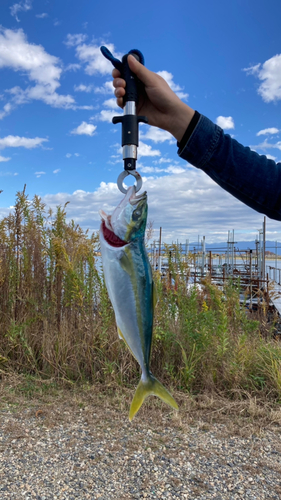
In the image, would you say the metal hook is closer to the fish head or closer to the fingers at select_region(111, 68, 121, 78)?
the fish head

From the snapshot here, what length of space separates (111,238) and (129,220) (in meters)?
0.09

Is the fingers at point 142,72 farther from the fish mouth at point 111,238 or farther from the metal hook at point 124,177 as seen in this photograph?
the fish mouth at point 111,238

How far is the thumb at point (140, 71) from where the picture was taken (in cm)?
130

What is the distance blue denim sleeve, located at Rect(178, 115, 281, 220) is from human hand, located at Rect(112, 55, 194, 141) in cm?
11

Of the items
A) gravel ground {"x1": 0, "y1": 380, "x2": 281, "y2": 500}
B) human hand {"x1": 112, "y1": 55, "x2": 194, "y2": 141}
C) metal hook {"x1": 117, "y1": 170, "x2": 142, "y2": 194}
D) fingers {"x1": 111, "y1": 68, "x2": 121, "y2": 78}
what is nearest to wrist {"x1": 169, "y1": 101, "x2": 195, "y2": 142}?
human hand {"x1": 112, "y1": 55, "x2": 194, "y2": 141}

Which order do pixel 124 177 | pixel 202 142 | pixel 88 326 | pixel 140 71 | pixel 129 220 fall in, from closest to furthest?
pixel 129 220
pixel 124 177
pixel 140 71
pixel 202 142
pixel 88 326

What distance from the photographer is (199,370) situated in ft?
16.5

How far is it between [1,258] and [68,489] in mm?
3870

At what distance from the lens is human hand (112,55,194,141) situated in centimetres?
139

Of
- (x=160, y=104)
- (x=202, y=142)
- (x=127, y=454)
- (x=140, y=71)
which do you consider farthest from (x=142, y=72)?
(x=127, y=454)

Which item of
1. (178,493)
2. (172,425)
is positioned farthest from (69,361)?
(178,493)

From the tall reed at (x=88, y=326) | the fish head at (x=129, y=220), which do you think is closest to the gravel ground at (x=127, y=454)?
the tall reed at (x=88, y=326)

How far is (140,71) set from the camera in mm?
1355

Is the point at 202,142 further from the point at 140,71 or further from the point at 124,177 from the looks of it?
the point at 124,177
